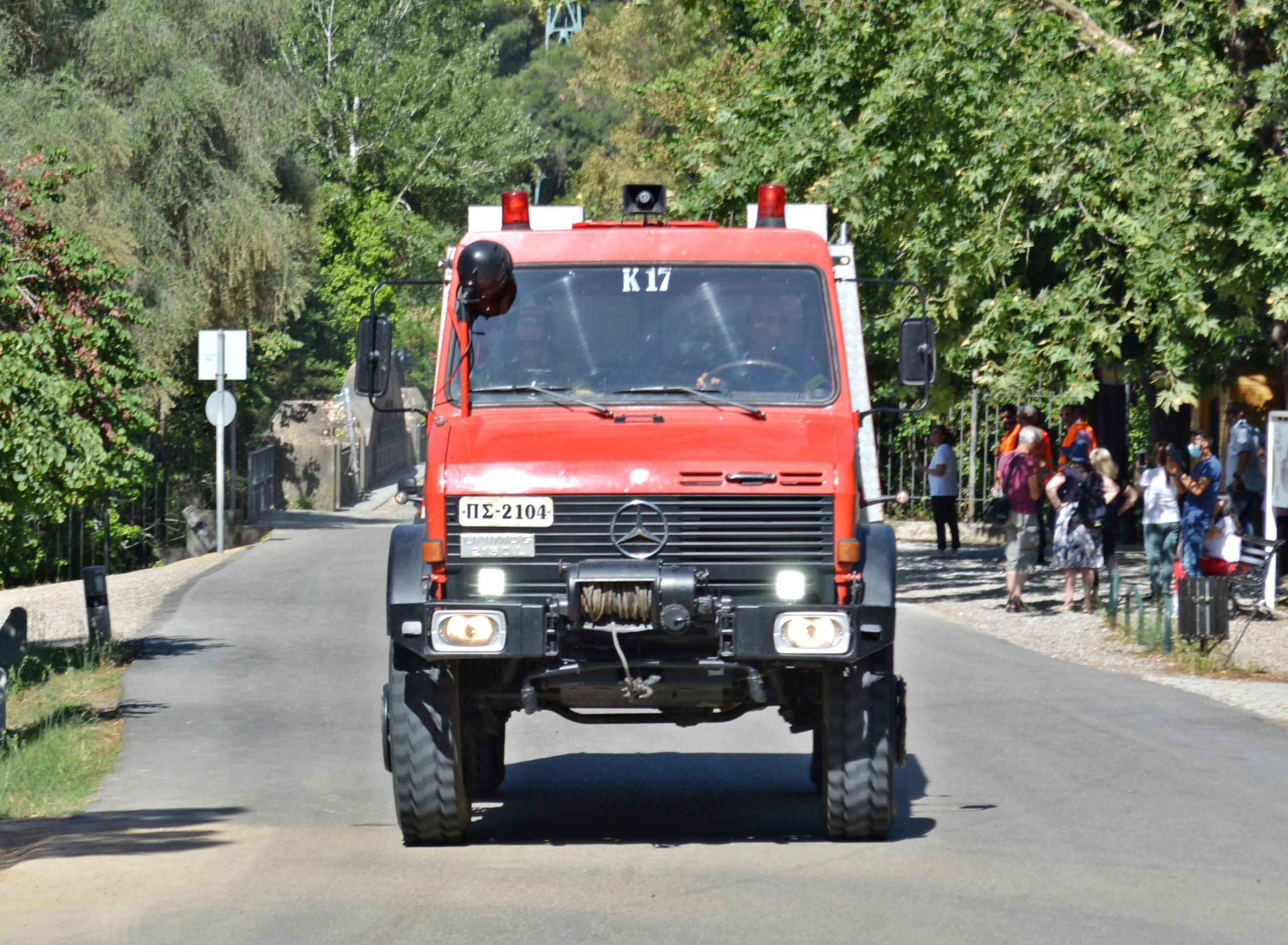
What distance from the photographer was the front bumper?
7.48 meters

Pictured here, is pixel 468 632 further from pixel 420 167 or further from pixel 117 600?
pixel 420 167

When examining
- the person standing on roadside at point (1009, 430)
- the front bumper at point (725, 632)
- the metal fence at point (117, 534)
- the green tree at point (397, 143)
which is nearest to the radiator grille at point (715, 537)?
the front bumper at point (725, 632)

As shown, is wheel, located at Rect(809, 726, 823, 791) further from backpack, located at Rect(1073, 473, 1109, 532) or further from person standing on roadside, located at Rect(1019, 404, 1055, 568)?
person standing on roadside, located at Rect(1019, 404, 1055, 568)

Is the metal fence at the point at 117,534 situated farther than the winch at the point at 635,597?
Yes

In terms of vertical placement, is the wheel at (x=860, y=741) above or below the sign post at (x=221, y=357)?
below

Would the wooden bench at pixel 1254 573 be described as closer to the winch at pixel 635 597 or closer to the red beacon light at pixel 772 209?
the red beacon light at pixel 772 209

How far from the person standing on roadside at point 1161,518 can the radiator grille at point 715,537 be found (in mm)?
11282

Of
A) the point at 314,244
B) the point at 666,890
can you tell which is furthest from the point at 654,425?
the point at 314,244

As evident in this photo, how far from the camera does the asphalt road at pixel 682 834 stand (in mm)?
6824

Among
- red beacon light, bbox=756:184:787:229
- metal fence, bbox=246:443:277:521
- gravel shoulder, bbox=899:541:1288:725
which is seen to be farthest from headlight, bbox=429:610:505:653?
metal fence, bbox=246:443:277:521

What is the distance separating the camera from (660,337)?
852 centimetres

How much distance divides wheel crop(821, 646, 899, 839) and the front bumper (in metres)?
0.38

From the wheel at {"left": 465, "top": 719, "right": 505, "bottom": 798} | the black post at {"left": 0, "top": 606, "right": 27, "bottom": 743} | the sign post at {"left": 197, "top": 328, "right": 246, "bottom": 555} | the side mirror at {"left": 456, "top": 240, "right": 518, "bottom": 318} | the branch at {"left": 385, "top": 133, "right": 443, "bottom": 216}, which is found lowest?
the wheel at {"left": 465, "top": 719, "right": 505, "bottom": 798}

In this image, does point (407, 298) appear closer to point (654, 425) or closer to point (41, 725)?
point (41, 725)
